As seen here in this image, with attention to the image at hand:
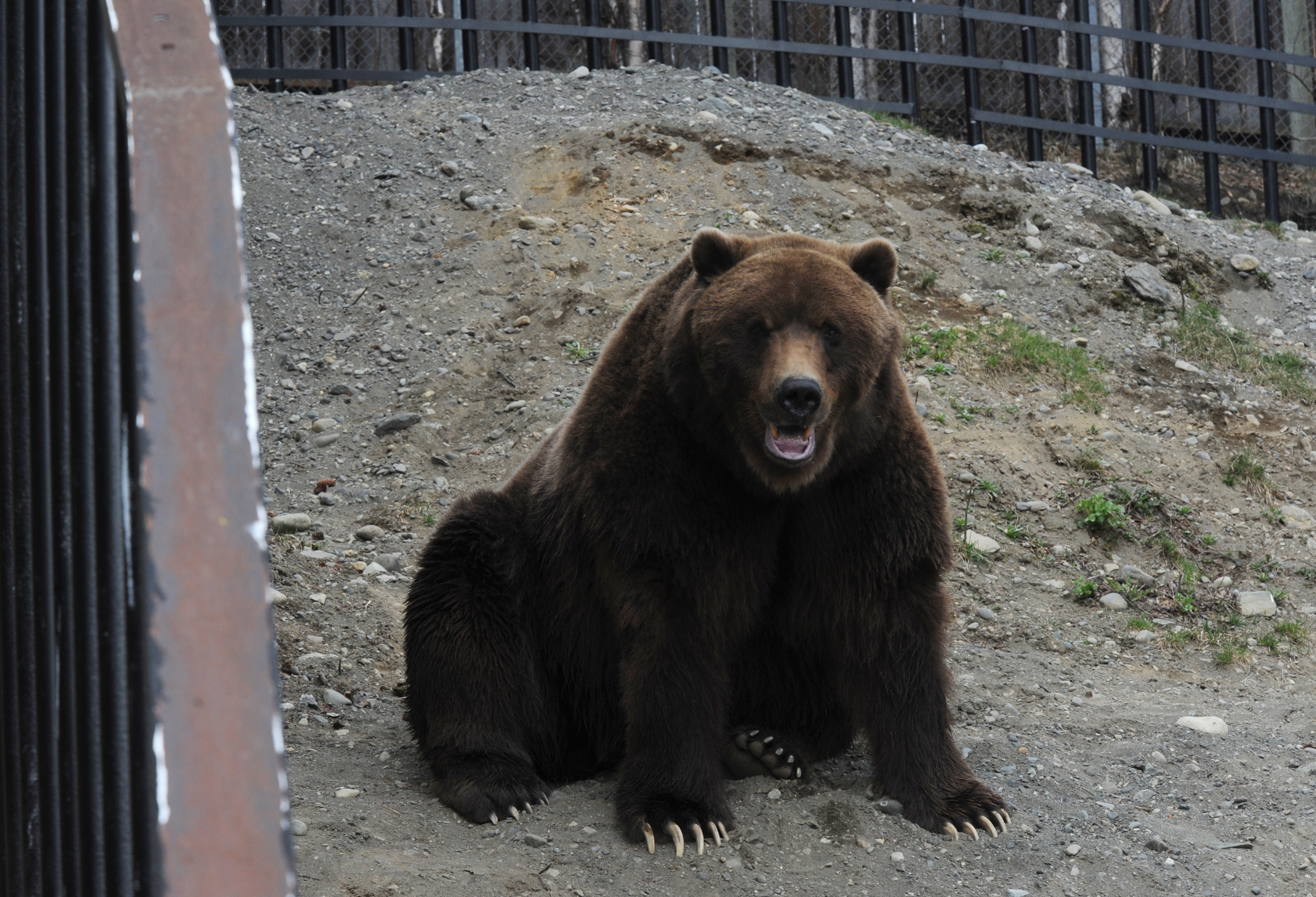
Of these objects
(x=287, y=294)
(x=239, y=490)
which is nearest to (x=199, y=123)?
(x=239, y=490)

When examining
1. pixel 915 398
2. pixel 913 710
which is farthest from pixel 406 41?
pixel 913 710

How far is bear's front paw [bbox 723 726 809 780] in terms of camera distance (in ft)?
12.7

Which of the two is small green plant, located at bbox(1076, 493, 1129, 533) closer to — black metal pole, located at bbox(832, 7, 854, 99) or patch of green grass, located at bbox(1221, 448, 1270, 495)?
patch of green grass, located at bbox(1221, 448, 1270, 495)

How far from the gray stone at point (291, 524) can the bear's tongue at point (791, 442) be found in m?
3.41

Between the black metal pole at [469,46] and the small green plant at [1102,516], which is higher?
the black metal pole at [469,46]

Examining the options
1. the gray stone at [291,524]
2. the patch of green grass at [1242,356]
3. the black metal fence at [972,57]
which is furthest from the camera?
the black metal fence at [972,57]

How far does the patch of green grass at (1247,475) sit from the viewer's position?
673cm

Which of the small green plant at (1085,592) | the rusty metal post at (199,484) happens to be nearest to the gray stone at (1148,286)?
the small green plant at (1085,592)

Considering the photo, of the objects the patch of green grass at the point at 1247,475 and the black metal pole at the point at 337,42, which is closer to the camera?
the patch of green grass at the point at 1247,475

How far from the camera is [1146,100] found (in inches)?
448

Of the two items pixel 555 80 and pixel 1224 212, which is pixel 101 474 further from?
pixel 1224 212

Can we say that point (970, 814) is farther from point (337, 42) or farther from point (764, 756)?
point (337, 42)

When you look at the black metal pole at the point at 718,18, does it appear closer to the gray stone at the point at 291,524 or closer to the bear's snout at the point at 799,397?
the gray stone at the point at 291,524

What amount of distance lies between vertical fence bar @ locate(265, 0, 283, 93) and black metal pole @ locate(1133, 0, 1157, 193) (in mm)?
7122
